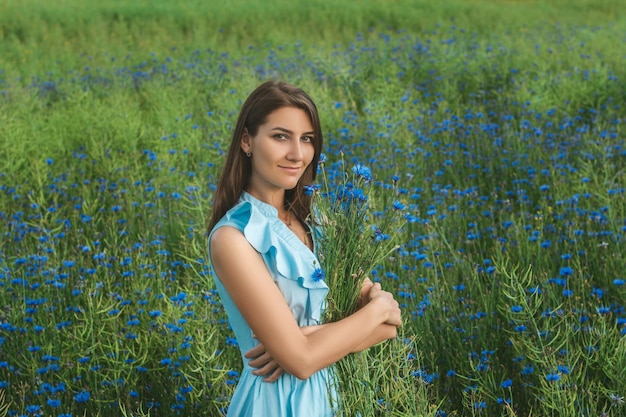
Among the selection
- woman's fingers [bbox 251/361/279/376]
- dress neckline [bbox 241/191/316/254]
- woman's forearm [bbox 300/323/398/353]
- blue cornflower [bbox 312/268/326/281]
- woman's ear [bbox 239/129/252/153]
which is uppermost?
woman's ear [bbox 239/129/252/153]

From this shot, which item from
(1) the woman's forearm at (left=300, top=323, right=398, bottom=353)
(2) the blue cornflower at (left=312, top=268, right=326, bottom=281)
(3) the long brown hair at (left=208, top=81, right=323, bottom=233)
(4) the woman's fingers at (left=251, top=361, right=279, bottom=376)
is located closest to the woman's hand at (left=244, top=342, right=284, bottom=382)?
(4) the woman's fingers at (left=251, top=361, right=279, bottom=376)

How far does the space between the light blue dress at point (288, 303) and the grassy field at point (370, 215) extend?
107 mm

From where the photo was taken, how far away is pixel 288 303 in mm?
1948

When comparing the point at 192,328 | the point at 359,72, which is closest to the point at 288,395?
the point at 192,328

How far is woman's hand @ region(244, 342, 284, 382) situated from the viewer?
1.90 m

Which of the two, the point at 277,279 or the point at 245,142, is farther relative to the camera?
the point at 245,142

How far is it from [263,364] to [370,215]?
1.72ft

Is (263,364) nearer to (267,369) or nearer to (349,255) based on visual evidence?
(267,369)

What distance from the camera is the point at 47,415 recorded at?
2951mm

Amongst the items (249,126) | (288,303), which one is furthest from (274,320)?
(249,126)

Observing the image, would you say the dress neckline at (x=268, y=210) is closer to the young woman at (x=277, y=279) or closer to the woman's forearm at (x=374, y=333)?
the young woman at (x=277, y=279)

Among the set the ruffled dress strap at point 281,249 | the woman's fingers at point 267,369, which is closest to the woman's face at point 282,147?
the ruffled dress strap at point 281,249

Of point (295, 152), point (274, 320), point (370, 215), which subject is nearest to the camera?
→ point (274, 320)

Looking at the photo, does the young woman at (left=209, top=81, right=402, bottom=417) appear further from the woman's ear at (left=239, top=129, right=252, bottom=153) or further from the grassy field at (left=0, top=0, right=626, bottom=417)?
the grassy field at (left=0, top=0, right=626, bottom=417)
